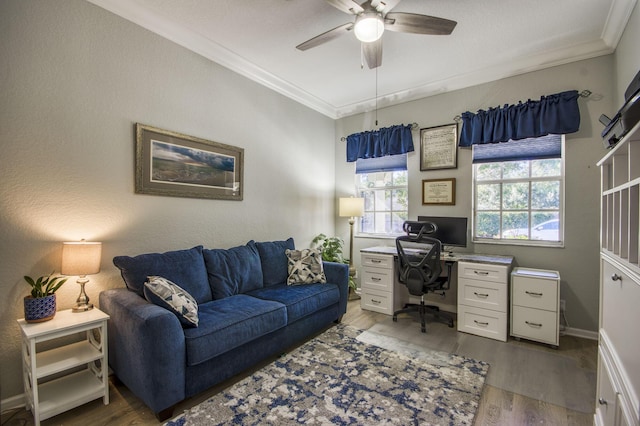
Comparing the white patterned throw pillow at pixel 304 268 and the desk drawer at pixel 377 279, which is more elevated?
the white patterned throw pillow at pixel 304 268

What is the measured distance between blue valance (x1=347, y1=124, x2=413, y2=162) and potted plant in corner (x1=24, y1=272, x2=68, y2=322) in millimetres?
3624

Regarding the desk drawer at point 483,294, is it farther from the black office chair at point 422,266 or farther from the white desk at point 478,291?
the black office chair at point 422,266

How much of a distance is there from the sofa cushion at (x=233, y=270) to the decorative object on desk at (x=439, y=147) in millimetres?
2454

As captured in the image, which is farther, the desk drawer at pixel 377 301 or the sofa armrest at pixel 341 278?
the desk drawer at pixel 377 301

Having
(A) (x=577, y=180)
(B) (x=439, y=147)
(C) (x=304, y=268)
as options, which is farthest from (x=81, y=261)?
(A) (x=577, y=180)

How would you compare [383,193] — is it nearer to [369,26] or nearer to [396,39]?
[396,39]

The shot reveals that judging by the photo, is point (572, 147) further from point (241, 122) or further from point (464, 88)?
point (241, 122)

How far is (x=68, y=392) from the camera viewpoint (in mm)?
1830

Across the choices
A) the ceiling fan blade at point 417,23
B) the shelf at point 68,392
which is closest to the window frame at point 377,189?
the ceiling fan blade at point 417,23

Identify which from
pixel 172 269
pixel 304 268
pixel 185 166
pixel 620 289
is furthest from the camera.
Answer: pixel 304 268

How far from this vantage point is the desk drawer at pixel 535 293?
2.65 m

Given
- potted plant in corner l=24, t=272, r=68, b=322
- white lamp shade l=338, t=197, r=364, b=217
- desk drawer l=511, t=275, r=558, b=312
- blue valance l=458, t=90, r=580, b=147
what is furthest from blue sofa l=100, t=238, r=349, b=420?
blue valance l=458, t=90, r=580, b=147

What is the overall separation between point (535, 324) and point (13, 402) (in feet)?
13.2

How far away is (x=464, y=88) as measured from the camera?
3580 millimetres
